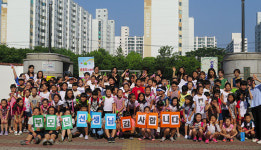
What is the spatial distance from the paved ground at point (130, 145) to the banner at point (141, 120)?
503 mm

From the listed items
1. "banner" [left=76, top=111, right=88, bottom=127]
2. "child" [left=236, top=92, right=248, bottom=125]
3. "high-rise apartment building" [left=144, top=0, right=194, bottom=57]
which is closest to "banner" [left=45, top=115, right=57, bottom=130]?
"banner" [left=76, top=111, right=88, bottom=127]

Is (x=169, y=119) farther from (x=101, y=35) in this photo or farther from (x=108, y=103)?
(x=101, y=35)

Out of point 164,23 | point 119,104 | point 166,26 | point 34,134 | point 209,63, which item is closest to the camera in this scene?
point 34,134

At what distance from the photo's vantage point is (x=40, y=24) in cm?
8056

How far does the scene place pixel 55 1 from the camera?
89.7 metres

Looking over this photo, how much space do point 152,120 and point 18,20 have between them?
7584 centimetres

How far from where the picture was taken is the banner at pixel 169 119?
27.5 ft

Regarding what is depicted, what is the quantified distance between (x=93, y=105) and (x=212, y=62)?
1548 cm

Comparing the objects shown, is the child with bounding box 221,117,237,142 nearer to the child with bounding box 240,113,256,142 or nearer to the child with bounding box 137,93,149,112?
the child with bounding box 240,113,256,142

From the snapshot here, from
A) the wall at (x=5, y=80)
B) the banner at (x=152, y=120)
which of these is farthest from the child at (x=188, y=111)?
the wall at (x=5, y=80)

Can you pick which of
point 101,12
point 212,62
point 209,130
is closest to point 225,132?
point 209,130

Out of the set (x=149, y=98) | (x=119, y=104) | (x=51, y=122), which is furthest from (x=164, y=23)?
(x=51, y=122)

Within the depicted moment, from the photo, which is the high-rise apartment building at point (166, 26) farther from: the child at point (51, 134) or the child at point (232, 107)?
the child at point (51, 134)

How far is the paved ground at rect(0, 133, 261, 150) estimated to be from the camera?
7.50 meters
